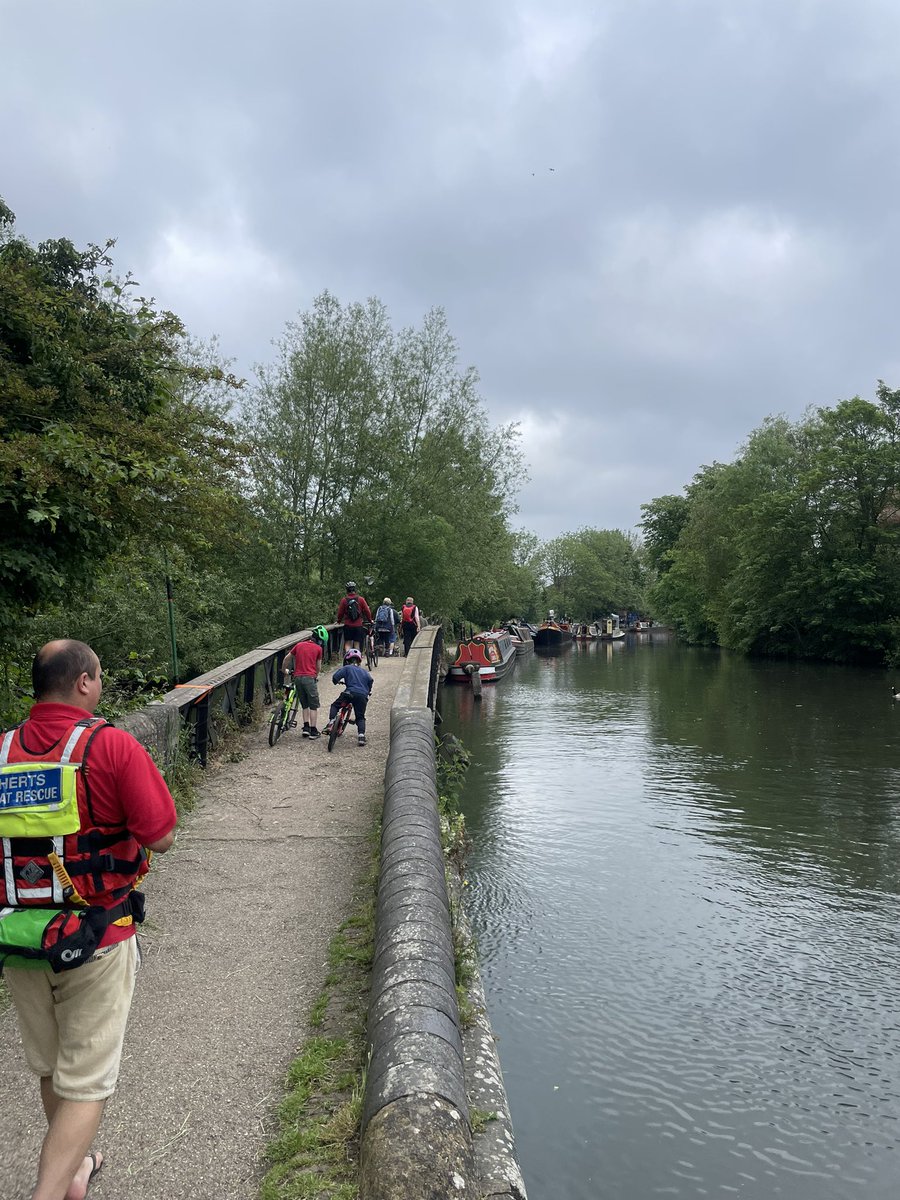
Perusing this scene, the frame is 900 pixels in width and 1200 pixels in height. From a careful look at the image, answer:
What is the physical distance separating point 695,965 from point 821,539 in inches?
1514

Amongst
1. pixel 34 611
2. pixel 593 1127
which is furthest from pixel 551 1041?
pixel 34 611

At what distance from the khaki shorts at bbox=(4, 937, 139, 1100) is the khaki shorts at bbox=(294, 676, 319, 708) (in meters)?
8.54

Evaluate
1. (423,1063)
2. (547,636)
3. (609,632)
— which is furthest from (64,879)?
(609,632)

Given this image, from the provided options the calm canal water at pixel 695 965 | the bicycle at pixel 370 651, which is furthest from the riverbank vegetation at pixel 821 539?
the bicycle at pixel 370 651

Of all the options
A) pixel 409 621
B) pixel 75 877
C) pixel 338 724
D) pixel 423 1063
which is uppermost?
pixel 409 621

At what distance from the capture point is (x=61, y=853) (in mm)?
2645

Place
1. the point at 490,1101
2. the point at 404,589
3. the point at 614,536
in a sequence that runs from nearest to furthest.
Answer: the point at 490,1101, the point at 404,589, the point at 614,536

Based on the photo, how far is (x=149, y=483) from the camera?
6.37 meters

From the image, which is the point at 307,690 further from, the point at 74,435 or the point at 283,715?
the point at 74,435

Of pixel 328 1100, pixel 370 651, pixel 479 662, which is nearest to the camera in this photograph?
pixel 328 1100

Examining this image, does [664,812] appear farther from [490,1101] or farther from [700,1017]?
[490,1101]

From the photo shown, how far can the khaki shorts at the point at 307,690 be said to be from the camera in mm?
11266

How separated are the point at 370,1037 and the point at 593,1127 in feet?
11.3

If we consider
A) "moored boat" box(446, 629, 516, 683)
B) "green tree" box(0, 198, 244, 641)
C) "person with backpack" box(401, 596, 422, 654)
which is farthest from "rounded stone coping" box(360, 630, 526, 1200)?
"moored boat" box(446, 629, 516, 683)
